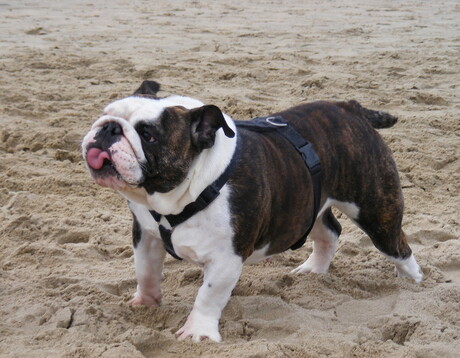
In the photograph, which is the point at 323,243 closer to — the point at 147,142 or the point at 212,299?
the point at 212,299

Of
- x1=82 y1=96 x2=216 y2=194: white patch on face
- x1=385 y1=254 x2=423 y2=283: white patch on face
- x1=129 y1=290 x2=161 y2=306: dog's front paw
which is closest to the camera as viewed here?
x1=82 y1=96 x2=216 y2=194: white patch on face

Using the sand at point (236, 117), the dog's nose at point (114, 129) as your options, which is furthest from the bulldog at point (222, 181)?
the sand at point (236, 117)

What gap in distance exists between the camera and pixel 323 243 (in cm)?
482

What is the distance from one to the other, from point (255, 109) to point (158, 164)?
3.87 meters

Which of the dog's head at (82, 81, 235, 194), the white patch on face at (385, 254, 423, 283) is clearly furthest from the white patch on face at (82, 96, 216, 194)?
the white patch on face at (385, 254, 423, 283)

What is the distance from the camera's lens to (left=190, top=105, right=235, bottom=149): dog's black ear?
11.7ft

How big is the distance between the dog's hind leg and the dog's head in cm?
134

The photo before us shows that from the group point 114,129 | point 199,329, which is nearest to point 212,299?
point 199,329

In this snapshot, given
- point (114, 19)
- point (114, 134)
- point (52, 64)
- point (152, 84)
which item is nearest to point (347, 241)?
point (152, 84)

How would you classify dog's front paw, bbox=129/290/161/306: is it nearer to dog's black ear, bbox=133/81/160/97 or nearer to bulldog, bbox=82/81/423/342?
bulldog, bbox=82/81/423/342

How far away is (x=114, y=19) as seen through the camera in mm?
11781

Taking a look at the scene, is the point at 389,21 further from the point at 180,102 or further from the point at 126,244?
the point at 180,102

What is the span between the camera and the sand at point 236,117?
3.96 meters

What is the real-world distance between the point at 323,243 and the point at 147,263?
1.18 meters
